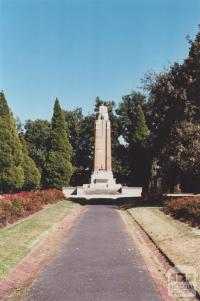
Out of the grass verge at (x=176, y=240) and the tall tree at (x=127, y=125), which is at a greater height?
the tall tree at (x=127, y=125)

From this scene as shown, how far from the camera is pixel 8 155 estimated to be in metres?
47.0

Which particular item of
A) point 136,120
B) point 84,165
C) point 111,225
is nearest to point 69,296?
point 111,225

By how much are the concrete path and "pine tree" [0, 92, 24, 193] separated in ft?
105

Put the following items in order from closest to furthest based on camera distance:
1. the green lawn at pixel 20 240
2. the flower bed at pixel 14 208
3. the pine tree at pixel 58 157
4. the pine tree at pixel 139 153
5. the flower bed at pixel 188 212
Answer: the green lawn at pixel 20 240
the flower bed at pixel 188 212
the flower bed at pixel 14 208
the pine tree at pixel 58 157
the pine tree at pixel 139 153

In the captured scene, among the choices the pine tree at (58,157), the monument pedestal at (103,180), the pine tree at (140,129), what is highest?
the pine tree at (140,129)

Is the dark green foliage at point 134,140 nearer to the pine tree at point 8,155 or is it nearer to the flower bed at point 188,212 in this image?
the pine tree at point 8,155

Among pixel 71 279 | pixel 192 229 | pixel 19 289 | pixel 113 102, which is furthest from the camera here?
pixel 113 102

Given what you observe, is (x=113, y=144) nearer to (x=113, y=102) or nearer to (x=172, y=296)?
(x=113, y=102)

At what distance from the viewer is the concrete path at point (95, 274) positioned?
7.95m

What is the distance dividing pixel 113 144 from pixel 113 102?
9231mm

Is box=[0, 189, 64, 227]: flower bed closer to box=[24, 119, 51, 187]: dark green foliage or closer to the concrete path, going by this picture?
the concrete path

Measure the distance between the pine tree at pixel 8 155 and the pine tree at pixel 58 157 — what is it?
10359mm

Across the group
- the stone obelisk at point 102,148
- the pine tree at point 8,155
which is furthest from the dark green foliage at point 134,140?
the pine tree at point 8,155

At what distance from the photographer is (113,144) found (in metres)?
77.1
